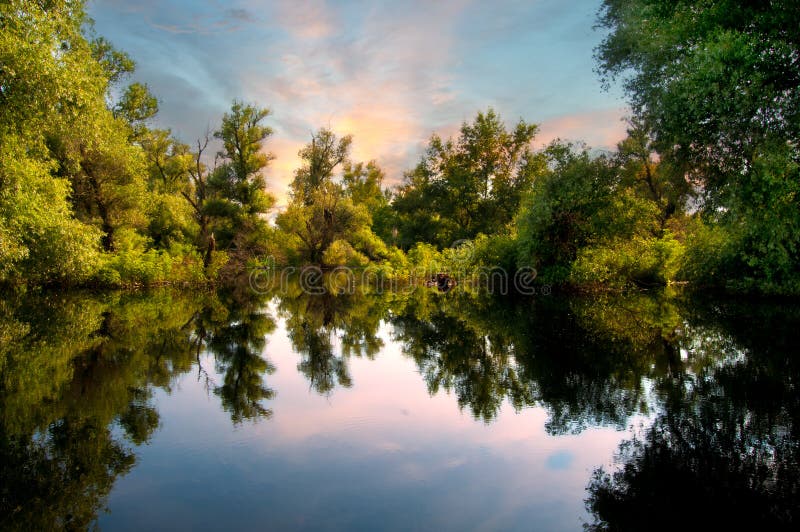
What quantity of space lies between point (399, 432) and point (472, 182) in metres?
41.0

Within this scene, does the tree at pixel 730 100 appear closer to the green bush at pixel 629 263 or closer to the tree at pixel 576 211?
the tree at pixel 576 211

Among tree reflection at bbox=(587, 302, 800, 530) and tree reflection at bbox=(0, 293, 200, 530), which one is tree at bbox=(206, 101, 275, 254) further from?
tree reflection at bbox=(587, 302, 800, 530)

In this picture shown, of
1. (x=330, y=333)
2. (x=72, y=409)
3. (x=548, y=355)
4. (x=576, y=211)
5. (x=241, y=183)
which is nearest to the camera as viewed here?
(x=72, y=409)

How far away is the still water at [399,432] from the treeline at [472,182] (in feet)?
19.2

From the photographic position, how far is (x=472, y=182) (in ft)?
148

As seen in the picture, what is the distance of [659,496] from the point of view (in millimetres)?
4008

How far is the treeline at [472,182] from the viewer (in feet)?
42.9

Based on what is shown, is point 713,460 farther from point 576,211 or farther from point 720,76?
point 576,211

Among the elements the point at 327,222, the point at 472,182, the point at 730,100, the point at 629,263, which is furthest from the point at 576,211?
the point at 327,222

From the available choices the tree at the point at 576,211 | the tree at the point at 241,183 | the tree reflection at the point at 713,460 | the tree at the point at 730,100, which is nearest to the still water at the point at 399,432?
the tree reflection at the point at 713,460

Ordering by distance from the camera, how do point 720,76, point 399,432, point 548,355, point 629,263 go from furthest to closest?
point 629,263 → point 720,76 → point 548,355 → point 399,432

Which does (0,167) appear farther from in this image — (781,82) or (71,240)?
(781,82)

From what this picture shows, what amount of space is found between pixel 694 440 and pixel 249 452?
4.60 m

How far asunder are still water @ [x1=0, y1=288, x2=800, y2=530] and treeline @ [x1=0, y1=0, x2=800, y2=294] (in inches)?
231
